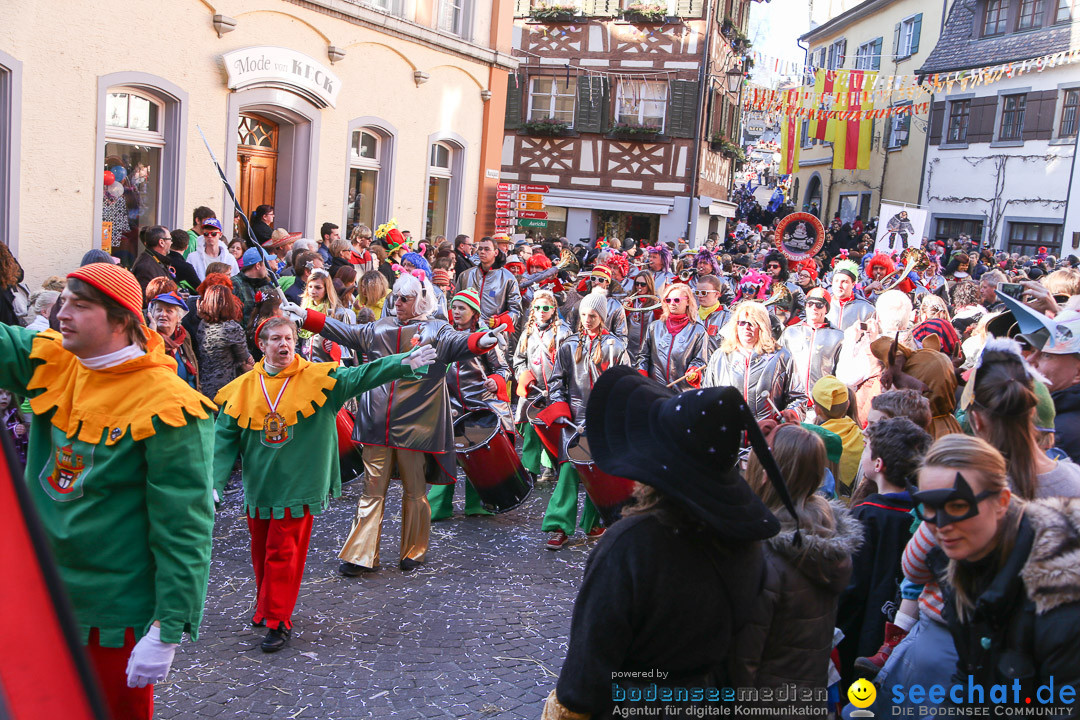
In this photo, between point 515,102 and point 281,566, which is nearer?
point 281,566

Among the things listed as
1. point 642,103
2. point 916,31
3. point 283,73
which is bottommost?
point 283,73

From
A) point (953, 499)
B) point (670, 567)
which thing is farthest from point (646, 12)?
point (670, 567)

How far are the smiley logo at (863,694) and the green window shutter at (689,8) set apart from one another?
26912mm

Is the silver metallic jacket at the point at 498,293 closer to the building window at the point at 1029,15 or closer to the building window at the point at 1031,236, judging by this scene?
the building window at the point at 1031,236

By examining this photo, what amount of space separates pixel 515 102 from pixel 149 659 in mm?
28109

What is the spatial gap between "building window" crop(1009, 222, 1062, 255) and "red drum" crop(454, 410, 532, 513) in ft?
85.4

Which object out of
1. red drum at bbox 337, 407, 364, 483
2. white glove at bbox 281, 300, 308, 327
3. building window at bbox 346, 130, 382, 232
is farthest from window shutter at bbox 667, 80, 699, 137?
white glove at bbox 281, 300, 308, 327

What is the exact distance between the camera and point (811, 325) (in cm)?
795

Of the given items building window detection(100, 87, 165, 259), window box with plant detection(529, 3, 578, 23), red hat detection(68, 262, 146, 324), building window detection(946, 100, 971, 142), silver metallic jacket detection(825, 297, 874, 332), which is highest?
window box with plant detection(529, 3, 578, 23)

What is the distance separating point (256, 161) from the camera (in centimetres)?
1311

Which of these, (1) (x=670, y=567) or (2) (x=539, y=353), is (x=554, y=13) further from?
(1) (x=670, y=567)

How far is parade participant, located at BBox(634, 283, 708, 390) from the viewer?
725 cm

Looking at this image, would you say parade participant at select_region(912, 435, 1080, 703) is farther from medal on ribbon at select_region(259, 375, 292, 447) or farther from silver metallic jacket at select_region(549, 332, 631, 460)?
silver metallic jacket at select_region(549, 332, 631, 460)

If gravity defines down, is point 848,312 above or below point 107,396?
above
